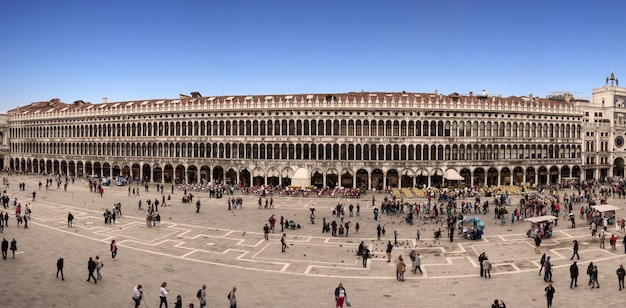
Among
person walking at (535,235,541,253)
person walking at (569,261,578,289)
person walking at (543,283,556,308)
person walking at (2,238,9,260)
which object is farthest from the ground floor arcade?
person walking at (543,283,556,308)

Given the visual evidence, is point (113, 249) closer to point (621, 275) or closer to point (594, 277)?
point (594, 277)

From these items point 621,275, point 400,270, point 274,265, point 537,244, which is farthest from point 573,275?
point 274,265

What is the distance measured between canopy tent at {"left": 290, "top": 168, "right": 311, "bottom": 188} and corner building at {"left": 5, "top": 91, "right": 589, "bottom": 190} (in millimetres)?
665

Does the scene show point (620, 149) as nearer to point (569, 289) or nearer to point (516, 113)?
point (516, 113)

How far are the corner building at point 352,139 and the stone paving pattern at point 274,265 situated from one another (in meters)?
23.4

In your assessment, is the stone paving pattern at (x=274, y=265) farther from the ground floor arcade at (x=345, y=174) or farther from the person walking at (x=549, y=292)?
the ground floor arcade at (x=345, y=174)

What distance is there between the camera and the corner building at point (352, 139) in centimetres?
5959

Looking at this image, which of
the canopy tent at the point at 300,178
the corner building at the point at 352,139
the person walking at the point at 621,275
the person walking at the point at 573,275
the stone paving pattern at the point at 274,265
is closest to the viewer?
the stone paving pattern at the point at 274,265

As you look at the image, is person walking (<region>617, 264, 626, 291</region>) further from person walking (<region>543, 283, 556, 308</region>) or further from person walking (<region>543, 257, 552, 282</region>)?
person walking (<region>543, 283, 556, 308</region>)

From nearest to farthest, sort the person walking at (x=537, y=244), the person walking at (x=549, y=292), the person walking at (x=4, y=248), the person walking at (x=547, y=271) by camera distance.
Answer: the person walking at (x=549, y=292) → the person walking at (x=547, y=271) → the person walking at (x=4, y=248) → the person walking at (x=537, y=244)

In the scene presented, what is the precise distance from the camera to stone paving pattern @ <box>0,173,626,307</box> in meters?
17.7

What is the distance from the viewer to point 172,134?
67.2 m

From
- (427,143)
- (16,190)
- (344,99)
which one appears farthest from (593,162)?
(16,190)

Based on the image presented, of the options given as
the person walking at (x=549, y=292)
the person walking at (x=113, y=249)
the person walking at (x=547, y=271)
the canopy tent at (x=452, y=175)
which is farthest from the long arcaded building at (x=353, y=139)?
the person walking at (x=549, y=292)
